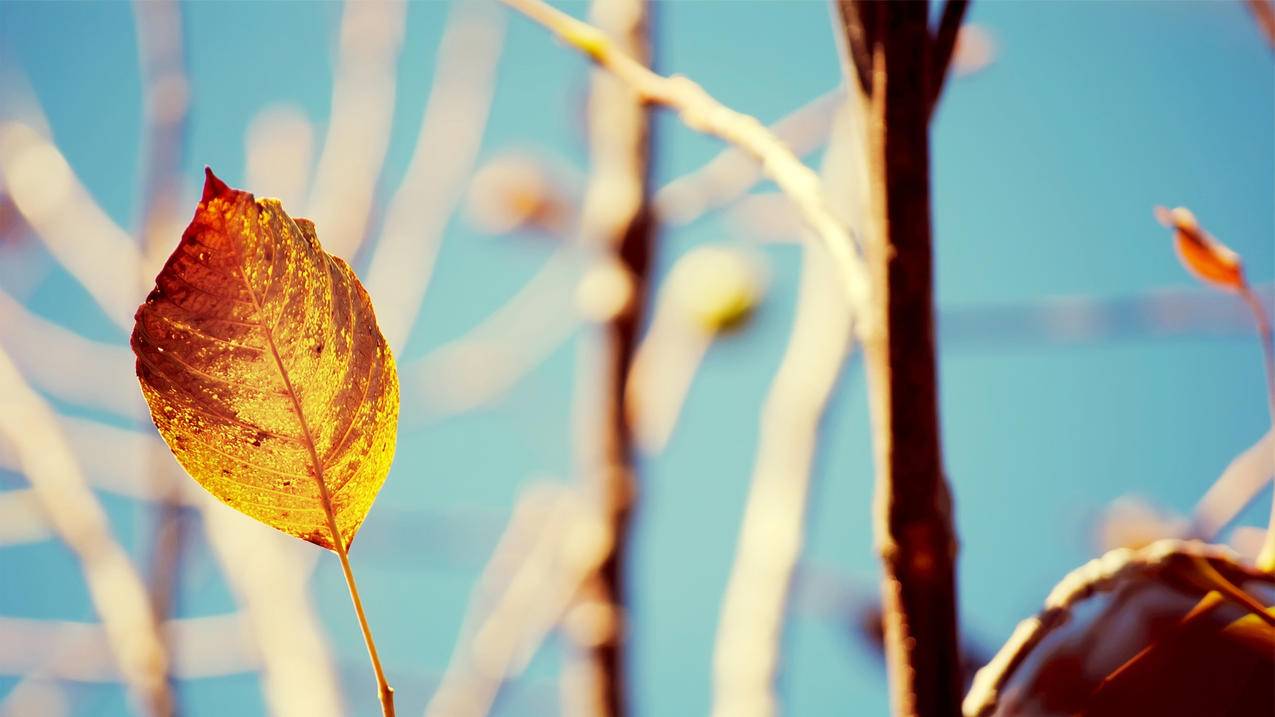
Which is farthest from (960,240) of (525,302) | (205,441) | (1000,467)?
(205,441)

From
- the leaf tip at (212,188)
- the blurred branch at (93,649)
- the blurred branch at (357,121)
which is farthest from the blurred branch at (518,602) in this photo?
the leaf tip at (212,188)

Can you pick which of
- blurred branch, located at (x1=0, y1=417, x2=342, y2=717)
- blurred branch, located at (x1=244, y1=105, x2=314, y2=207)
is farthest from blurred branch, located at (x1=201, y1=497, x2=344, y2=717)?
blurred branch, located at (x1=244, y1=105, x2=314, y2=207)

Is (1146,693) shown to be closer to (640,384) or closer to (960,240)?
(640,384)

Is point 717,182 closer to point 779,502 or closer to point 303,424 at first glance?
point 779,502

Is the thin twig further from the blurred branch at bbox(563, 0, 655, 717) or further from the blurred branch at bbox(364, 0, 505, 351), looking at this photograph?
the blurred branch at bbox(364, 0, 505, 351)

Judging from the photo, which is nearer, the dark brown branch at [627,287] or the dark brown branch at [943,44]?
the dark brown branch at [943,44]

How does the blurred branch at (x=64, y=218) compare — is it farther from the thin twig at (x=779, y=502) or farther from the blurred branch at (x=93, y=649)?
the thin twig at (x=779, y=502)
